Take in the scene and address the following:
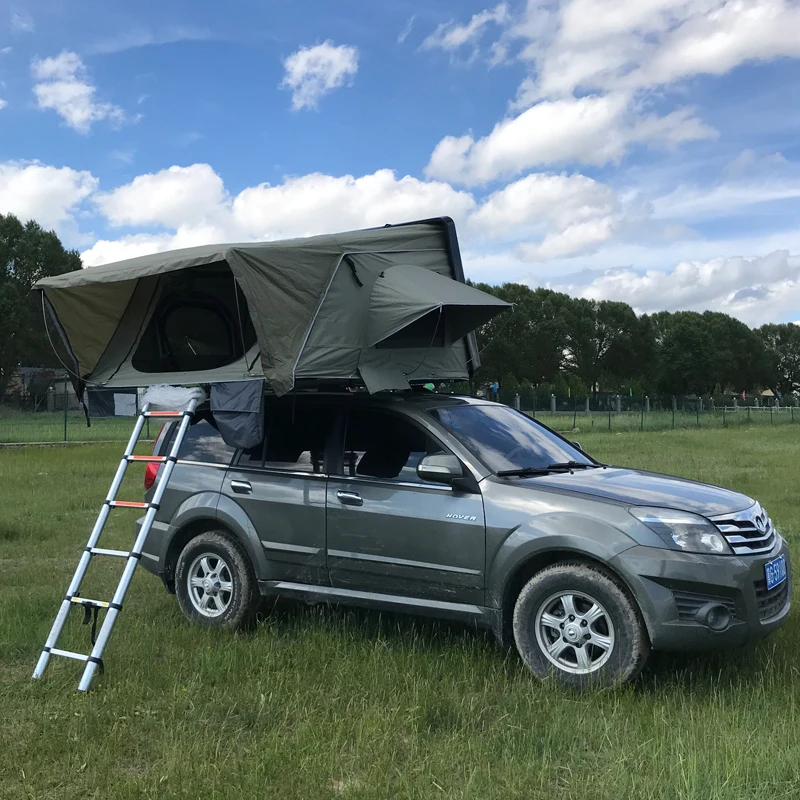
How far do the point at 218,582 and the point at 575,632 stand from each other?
108 inches

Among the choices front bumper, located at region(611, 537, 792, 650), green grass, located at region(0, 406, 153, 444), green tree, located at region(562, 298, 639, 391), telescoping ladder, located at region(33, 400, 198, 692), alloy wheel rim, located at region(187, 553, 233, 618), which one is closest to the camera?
front bumper, located at region(611, 537, 792, 650)

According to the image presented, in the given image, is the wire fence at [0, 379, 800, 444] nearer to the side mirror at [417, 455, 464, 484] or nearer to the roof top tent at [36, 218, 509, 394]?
the roof top tent at [36, 218, 509, 394]

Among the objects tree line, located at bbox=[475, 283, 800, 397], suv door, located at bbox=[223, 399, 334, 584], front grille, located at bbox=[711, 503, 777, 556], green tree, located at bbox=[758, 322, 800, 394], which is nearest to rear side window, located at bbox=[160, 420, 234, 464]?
suv door, located at bbox=[223, 399, 334, 584]

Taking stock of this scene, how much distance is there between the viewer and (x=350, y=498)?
19.4 ft

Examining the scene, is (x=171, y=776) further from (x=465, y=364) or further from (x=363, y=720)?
(x=465, y=364)

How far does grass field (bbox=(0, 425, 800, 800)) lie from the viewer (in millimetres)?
3816

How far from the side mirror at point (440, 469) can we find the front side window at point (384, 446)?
212 mm

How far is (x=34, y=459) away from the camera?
20.2 metres

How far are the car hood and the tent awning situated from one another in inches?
54.4

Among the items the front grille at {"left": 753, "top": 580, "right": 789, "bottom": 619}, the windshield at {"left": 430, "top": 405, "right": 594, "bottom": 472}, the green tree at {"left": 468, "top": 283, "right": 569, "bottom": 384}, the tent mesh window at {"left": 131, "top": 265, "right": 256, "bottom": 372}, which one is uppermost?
the green tree at {"left": 468, "top": 283, "right": 569, "bottom": 384}

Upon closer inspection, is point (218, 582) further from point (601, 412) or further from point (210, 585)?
Answer: point (601, 412)

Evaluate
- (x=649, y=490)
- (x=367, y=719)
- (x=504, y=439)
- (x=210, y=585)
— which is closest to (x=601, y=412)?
(x=504, y=439)

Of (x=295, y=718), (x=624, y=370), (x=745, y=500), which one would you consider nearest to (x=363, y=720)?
(x=295, y=718)

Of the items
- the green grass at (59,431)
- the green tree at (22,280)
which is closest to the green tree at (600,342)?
the green tree at (22,280)
